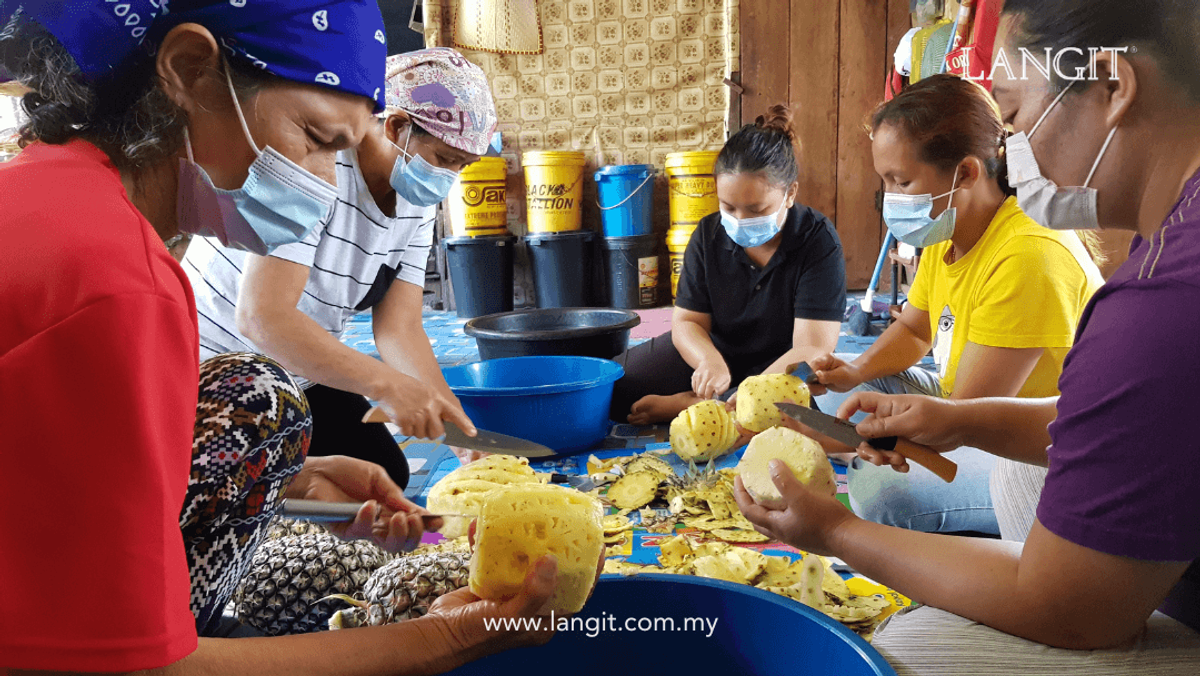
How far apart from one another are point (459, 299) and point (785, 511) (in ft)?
18.9

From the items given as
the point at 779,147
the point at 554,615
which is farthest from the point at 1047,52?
the point at 779,147

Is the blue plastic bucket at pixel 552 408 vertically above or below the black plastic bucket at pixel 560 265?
above

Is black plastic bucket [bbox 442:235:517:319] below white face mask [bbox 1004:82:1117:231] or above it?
below

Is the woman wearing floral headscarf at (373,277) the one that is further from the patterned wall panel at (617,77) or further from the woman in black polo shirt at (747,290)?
the patterned wall panel at (617,77)

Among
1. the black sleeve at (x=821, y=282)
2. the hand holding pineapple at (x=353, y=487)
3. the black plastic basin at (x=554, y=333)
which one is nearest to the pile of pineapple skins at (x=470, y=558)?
the hand holding pineapple at (x=353, y=487)

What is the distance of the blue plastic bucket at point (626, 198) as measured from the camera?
21.6 feet

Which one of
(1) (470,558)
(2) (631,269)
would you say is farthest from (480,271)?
(1) (470,558)

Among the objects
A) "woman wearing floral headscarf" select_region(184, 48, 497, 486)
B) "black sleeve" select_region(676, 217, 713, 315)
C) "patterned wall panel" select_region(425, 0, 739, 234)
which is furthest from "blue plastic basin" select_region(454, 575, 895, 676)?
"patterned wall panel" select_region(425, 0, 739, 234)

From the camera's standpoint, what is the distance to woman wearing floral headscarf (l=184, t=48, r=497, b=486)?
72.9 inches

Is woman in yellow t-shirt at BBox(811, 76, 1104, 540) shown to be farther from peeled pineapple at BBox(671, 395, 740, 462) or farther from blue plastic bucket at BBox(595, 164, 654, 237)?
blue plastic bucket at BBox(595, 164, 654, 237)

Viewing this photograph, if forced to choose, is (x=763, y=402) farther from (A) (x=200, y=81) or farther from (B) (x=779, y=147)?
(A) (x=200, y=81)

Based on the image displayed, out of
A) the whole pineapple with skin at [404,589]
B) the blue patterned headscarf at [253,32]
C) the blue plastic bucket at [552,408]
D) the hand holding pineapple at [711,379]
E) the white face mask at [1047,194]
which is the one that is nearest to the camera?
the blue patterned headscarf at [253,32]

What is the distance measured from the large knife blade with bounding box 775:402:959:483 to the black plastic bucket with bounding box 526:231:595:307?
508cm

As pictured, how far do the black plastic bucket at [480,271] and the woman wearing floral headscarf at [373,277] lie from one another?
4118 mm
